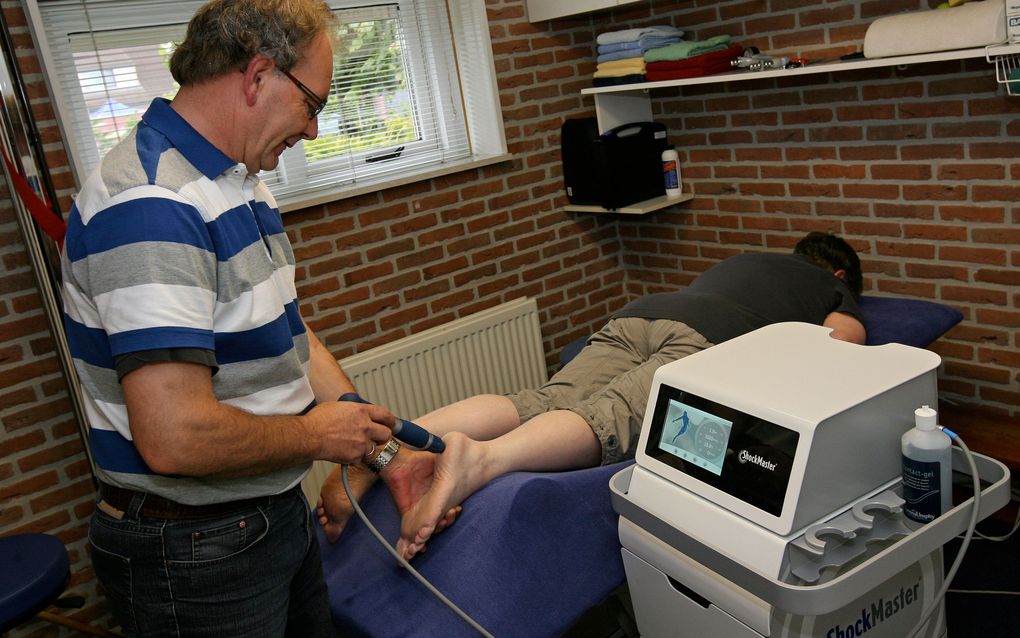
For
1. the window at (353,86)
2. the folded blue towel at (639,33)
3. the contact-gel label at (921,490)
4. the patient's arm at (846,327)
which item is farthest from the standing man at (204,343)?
the folded blue towel at (639,33)

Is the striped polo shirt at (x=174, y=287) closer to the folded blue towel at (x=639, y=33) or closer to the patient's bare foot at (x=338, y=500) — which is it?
the patient's bare foot at (x=338, y=500)

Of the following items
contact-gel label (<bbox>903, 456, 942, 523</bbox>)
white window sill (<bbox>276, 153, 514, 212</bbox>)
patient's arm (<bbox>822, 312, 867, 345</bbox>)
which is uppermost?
white window sill (<bbox>276, 153, 514, 212</bbox>)

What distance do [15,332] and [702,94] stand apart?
8.29ft

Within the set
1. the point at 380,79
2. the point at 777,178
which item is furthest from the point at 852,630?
the point at 380,79

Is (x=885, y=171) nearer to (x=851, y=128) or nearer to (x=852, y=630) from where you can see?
(x=851, y=128)

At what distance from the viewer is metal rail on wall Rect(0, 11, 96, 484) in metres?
2.23

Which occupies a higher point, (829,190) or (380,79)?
(380,79)

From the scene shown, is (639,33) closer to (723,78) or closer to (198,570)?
(723,78)

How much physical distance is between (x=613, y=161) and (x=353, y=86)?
1.04 metres

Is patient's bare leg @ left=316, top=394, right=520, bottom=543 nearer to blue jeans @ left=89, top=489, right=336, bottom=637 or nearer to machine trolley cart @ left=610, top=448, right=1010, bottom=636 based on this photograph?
blue jeans @ left=89, top=489, right=336, bottom=637

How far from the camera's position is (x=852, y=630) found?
4.77 feet

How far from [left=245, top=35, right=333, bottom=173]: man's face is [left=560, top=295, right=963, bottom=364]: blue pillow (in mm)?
1789

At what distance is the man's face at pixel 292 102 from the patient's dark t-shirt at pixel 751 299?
Answer: 127 centimetres

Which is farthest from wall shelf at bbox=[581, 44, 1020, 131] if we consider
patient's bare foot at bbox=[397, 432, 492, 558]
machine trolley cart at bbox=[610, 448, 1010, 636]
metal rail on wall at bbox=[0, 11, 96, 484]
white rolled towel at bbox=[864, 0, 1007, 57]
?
metal rail on wall at bbox=[0, 11, 96, 484]
